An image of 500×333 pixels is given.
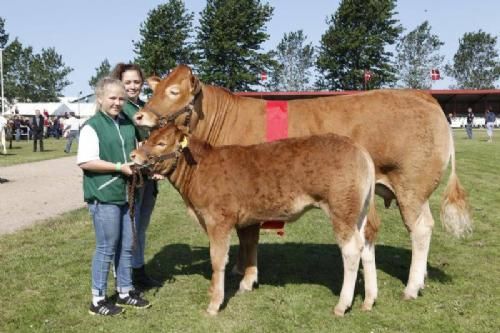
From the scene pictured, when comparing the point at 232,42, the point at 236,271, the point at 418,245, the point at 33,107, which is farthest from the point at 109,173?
the point at 232,42

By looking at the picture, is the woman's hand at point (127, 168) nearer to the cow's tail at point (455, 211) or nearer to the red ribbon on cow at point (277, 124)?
the red ribbon on cow at point (277, 124)

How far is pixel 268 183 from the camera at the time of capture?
4.84m

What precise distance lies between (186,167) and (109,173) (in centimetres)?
74

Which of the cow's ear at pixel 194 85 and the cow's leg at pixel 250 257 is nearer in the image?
the cow's ear at pixel 194 85

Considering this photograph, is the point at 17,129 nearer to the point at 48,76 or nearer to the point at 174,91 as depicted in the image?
the point at 174,91

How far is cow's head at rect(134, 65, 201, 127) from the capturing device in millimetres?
5070

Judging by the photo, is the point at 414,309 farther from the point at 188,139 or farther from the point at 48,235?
the point at 48,235

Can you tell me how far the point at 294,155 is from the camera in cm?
482

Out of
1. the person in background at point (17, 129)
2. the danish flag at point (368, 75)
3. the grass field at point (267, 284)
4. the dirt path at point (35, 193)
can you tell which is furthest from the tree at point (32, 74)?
the grass field at point (267, 284)

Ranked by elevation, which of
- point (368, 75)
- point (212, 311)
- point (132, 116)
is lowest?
point (212, 311)

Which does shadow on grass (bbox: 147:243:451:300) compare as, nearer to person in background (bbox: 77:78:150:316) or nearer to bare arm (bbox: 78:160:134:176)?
person in background (bbox: 77:78:150:316)

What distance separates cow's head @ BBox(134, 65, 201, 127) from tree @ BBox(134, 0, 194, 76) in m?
64.6

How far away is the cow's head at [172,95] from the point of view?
5.07 metres

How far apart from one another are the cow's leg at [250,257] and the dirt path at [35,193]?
4.86 metres
